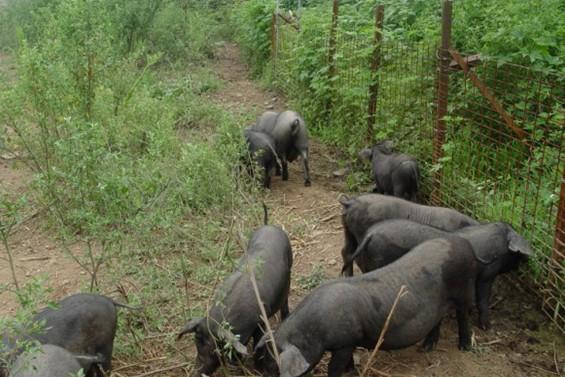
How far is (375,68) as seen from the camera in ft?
25.7

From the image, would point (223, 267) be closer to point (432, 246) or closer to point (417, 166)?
point (432, 246)

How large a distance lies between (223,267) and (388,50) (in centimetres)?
340

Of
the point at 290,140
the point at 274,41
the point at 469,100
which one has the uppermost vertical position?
the point at 469,100

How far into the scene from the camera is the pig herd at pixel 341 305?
4160 millimetres

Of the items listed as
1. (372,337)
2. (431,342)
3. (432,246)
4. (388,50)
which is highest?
(388,50)

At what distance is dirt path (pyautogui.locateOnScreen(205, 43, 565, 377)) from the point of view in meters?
4.70

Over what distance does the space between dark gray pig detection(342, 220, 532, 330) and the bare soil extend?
0.29 metres

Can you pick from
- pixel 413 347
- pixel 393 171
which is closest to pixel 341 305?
pixel 413 347

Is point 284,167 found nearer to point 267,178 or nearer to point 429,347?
point 267,178

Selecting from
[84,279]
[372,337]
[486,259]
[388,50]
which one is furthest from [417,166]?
[84,279]

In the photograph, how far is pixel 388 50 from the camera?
25.1 ft

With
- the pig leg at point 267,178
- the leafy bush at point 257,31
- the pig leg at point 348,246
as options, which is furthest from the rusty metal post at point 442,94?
the leafy bush at point 257,31

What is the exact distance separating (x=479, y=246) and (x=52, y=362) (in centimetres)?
304

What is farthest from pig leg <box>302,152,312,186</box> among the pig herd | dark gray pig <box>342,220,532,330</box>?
dark gray pig <box>342,220,532,330</box>
